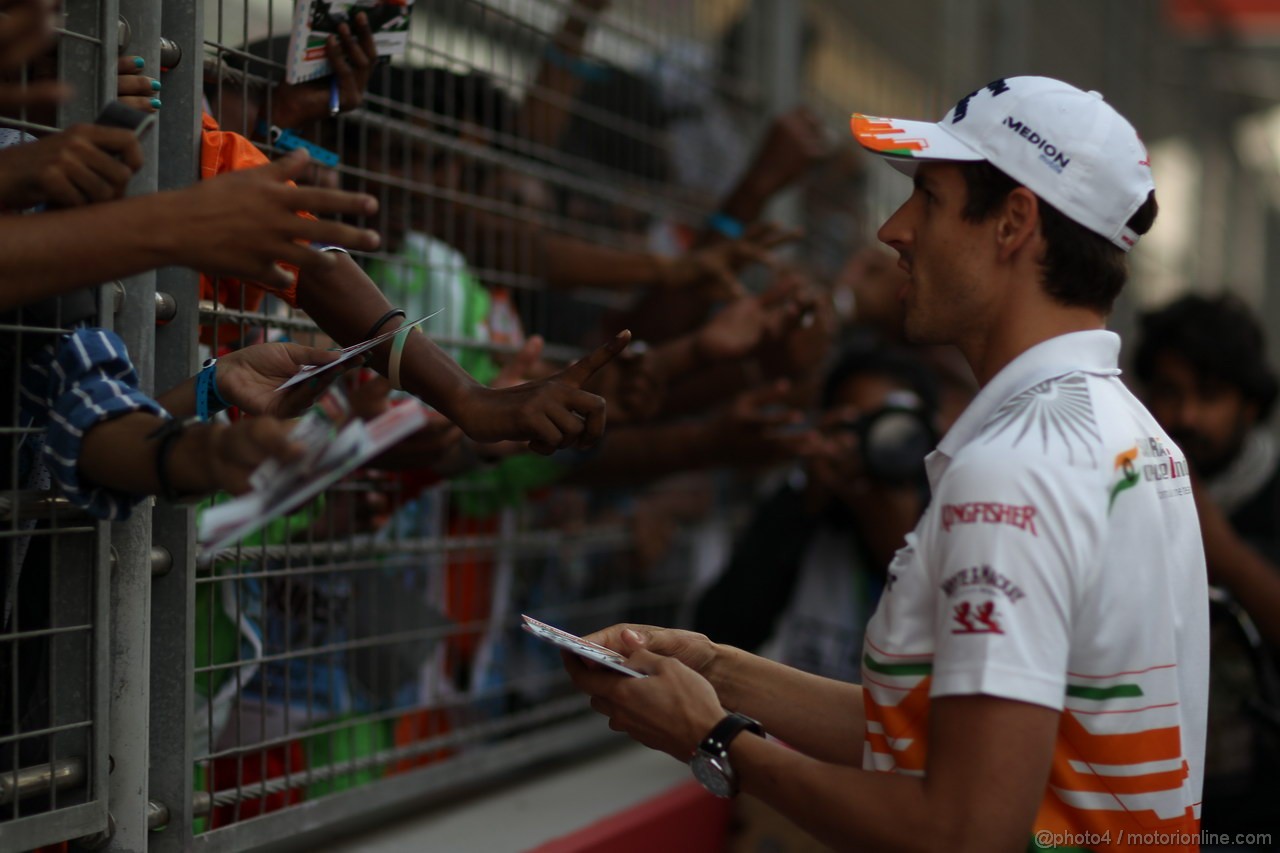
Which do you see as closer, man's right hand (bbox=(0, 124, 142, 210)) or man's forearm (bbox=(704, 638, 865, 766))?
man's right hand (bbox=(0, 124, 142, 210))

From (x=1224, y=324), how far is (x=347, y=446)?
296 centimetres

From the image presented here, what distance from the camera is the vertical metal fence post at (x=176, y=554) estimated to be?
1918 millimetres

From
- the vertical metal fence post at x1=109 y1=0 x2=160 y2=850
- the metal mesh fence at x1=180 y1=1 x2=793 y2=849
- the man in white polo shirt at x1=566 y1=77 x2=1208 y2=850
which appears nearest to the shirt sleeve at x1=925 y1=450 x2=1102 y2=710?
the man in white polo shirt at x1=566 y1=77 x2=1208 y2=850

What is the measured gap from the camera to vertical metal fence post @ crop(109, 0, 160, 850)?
1809 mm

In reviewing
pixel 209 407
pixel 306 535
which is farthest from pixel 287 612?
pixel 209 407

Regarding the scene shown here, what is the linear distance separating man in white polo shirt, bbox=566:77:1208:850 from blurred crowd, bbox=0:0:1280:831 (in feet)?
0.49

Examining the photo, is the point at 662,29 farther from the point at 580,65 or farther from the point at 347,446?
the point at 347,446

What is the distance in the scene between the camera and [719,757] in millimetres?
1520

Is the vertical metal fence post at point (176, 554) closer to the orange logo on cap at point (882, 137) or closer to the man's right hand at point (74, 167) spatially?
the man's right hand at point (74, 167)

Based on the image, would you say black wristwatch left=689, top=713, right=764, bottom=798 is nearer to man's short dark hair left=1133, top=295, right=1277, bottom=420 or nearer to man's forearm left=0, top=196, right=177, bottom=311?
man's forearm left=0, top=196, right=177, bottom=311

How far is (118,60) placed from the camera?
5.77ft

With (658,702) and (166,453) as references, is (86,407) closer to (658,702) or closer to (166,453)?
(166,453)

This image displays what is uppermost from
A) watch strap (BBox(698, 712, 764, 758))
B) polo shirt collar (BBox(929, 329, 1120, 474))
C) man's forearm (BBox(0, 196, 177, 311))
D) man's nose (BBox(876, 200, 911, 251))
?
man's nose (BBox(876, 200, 911, 251))

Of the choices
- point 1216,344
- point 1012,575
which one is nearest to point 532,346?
point 1012,575
